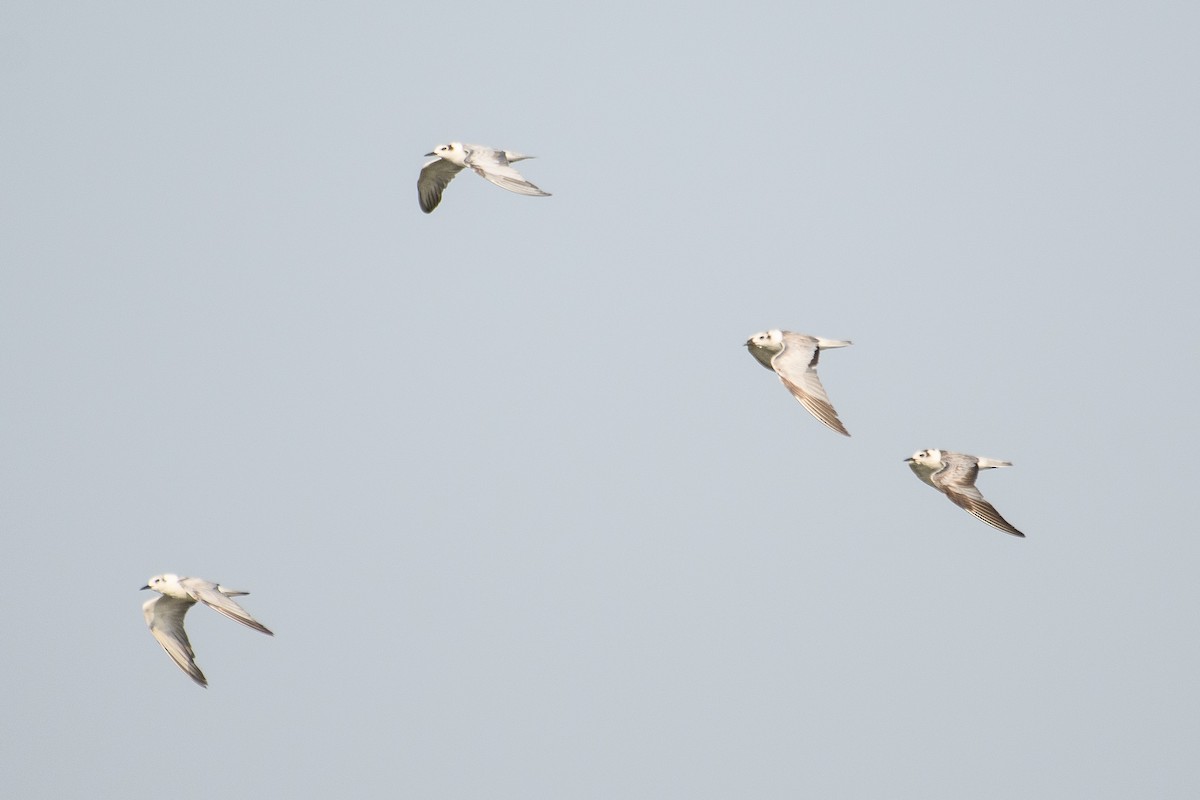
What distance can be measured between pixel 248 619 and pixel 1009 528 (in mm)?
15146

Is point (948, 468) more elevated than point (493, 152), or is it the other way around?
point (493, 152)

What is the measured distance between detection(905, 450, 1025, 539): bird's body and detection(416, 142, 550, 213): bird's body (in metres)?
10.2

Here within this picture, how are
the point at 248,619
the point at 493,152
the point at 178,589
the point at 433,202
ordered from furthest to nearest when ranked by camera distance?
the point at 433,202 → the point at 493,152 → the point at 178,589 → the point at 248,619

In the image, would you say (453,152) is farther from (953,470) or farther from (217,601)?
(953,470)

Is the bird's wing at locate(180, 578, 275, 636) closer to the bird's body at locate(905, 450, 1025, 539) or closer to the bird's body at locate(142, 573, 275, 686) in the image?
the bird's body at locate(142, 573, 275, 686)

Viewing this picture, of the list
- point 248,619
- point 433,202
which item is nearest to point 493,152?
point 433,202

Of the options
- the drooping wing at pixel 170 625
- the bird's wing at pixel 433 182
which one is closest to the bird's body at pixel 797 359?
the bird's wing at pixel 433 182

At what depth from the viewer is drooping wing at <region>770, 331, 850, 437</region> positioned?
109 feet

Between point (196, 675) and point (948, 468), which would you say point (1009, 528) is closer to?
point (948, 468)

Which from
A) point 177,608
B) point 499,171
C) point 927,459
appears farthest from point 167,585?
point 927,459

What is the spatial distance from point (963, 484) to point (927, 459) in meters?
0.95

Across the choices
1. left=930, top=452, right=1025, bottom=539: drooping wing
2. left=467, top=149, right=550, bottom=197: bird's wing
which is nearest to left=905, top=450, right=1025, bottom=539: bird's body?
→ left=930, top=452, right=1025, bottom=539: drooping wing

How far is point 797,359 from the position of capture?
34500mm

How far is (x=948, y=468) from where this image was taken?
114 feet
